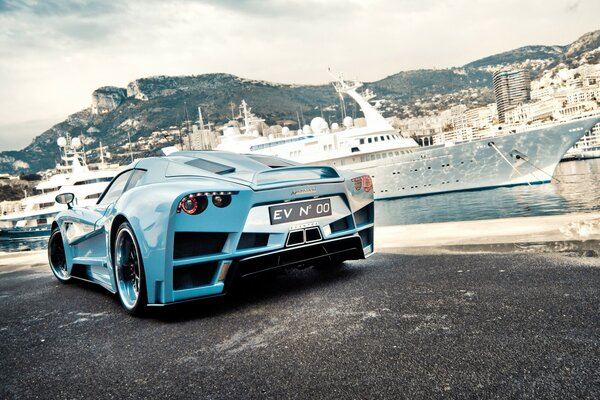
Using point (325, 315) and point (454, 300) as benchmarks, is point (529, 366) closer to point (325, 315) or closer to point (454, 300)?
point (454, 300)

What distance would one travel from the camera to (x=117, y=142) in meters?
144

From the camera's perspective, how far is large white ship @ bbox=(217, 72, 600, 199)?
2910cm

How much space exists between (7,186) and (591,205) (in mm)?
130433

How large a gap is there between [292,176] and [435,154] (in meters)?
29.9

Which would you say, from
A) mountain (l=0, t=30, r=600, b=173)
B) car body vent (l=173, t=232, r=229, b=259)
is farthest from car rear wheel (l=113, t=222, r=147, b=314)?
mountain (l=0, t=30, r=600, b=173)

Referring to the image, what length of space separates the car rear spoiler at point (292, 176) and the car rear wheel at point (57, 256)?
313 cm

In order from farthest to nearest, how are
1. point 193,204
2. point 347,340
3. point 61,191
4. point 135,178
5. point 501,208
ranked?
point 61,191
point 501,208
point 135,178
point 193,204
point 347,340

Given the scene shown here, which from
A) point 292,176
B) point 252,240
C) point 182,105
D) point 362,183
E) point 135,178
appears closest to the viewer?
point 252,240

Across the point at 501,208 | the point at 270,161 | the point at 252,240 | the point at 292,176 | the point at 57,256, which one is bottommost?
the point at 501,208

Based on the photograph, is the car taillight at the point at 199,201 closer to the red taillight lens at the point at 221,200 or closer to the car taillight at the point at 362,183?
the red taillight lens at the point at 221,200

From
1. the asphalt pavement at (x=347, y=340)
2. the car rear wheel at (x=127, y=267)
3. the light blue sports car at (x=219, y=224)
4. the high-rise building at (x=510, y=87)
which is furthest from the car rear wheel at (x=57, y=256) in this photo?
the high-rise building at (x=510, y=87)

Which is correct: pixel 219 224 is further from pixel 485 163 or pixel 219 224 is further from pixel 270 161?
pixel 485 163

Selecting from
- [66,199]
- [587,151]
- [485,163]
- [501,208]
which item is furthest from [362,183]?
[587,151]

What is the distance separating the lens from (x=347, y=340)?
1.98 metres
